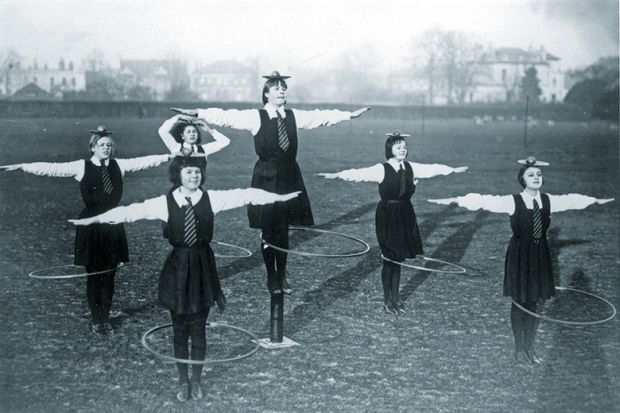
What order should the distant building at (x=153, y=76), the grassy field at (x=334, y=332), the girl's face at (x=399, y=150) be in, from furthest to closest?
1. the distant building at (x=153, y=76)
2. the girl's face at (x=399, y=150)
3. the grassy field at (x=334, y=332)

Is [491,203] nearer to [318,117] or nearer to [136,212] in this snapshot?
[318,117]

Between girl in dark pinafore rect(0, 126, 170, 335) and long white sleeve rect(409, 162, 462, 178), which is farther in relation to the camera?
long white sleeve rect(409, 162, 462, 178)

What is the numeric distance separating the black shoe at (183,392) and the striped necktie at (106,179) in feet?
8.97

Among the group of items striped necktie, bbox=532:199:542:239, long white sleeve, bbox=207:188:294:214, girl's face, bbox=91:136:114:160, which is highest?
girl's face, bbox=91:136:114:160

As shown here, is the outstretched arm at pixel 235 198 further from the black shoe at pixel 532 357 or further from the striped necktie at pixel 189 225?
the black shoe at pixel 532 357

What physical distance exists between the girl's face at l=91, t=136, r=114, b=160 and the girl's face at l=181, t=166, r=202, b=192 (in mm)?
2125

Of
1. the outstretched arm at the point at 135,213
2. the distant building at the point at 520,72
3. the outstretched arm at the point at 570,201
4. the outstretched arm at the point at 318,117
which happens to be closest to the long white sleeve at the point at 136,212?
the outstretched arm at the point at 135,213

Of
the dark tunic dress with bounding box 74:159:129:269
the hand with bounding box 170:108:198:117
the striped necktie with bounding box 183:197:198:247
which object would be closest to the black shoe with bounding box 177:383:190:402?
the striped necktie with bounding box 183:197:198:247

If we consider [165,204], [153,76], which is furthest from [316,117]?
[153,76]

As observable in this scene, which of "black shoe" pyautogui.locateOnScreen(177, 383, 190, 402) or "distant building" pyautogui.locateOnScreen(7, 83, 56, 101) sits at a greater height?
"distant building" pyautogui.locateOnScreen(7, 83, 56, 101)

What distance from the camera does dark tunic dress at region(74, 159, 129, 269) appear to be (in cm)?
774

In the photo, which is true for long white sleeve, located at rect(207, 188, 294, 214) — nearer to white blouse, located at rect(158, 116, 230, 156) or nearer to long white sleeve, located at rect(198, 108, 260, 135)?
long white sleeve, located at rect(198, 108, 260, 135)

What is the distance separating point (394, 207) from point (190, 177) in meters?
3.63

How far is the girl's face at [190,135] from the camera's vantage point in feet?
Answer: 28.5
